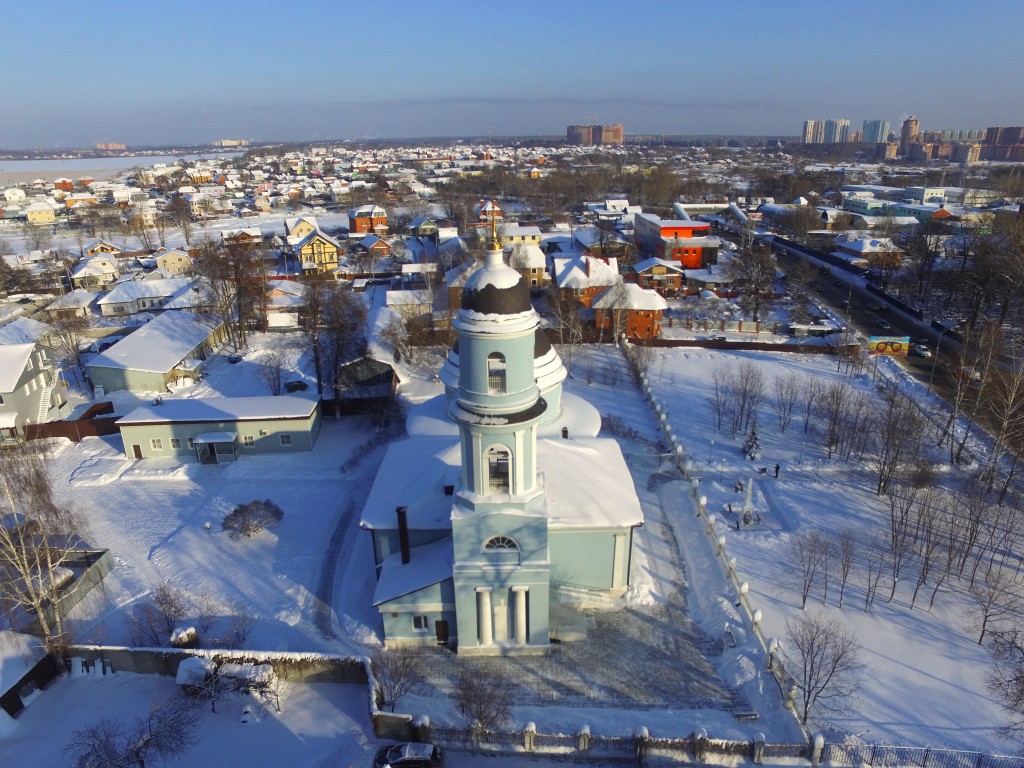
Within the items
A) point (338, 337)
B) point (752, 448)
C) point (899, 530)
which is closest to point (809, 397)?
point (752, 448)

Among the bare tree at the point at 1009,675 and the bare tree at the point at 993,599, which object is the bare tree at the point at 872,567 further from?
the bare tree at the point at 1009,675

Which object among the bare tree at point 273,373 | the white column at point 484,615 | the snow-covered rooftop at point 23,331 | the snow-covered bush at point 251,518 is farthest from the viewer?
the snow-covered rooftop at point 23,331

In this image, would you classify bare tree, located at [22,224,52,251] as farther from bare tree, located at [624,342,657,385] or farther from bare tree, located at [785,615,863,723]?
bare tree, located at [785,615,863,723]

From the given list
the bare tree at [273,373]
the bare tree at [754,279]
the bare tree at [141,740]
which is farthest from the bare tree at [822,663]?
the bare tree at [754,279]

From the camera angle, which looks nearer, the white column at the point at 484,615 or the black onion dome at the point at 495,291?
the black onion dome at the point at 495,291

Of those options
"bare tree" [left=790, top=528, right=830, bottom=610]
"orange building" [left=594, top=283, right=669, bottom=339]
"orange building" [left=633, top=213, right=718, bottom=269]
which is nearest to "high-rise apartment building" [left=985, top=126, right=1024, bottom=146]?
"orange building" [left=633, top=213, right=718, bottom=269]

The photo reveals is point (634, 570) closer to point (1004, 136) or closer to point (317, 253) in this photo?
point (317, 253)

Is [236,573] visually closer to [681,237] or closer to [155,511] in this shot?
[155,511]
